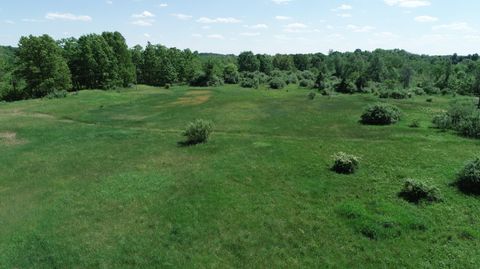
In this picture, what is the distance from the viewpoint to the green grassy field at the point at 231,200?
64.8ft

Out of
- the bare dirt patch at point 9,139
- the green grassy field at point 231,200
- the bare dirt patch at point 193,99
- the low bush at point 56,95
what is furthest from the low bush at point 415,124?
the low bush at point 56,95

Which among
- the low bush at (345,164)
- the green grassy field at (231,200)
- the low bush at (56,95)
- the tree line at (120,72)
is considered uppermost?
the tree line at (120,72)

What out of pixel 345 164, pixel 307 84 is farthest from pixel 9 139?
pixel 307 84

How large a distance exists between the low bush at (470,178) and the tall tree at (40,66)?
257ft

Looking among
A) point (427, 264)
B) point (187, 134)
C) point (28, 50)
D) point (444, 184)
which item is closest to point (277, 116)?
point (187, 134)

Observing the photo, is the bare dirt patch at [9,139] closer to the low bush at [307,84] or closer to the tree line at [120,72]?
the tree line at [120,72]

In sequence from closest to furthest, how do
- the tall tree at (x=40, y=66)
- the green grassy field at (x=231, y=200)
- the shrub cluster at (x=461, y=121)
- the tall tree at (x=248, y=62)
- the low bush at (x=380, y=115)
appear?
the green grassy field at (x=231, y=200), the shrub cluster at (x=461, y=121), the low bush at (x=380, y=115), the tall tree at (x=40, y=66), the tall tree at (x=248, y=62)

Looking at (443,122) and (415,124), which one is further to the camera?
(415,124)

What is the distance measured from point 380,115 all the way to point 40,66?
71.4 meters

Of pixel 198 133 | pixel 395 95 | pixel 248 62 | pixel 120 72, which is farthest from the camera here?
pixel 248 62

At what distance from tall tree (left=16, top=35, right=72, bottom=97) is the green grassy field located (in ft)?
123

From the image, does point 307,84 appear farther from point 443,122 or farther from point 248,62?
point 443,122

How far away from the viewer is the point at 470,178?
26625mm

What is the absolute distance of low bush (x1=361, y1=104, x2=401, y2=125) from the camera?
49.1 m
